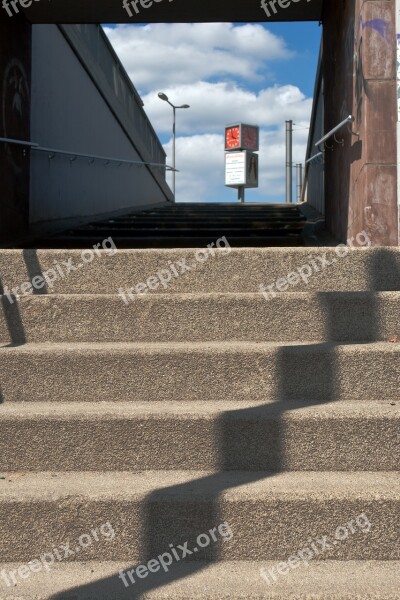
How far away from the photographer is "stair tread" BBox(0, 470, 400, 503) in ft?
7.38

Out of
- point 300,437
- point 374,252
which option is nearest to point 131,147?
point 374,252

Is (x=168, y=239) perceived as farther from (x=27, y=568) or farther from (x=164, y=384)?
(x=27, y=568)

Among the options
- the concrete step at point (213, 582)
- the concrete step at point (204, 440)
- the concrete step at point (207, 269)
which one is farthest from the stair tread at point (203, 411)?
the concrete step at point (207, 269)

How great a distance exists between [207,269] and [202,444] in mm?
1097

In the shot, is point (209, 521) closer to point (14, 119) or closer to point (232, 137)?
point (14, 119)

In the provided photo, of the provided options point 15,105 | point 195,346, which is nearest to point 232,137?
point 15,105

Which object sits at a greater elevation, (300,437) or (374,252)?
(374,252)

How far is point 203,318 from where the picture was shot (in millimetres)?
2990

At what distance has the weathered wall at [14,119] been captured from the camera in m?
5.22

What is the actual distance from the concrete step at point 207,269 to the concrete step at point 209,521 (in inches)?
48.7

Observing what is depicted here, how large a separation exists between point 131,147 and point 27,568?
33.9ft

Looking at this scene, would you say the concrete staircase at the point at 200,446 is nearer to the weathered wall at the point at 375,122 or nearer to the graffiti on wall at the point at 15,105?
the weathered wall at the point at 375,122

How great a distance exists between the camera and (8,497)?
226 centimetres

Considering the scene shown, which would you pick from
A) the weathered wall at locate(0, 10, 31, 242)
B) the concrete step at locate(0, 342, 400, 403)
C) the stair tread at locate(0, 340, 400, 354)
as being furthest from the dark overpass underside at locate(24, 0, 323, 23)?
the concrete step at locate(0, 342, 400, 403)
